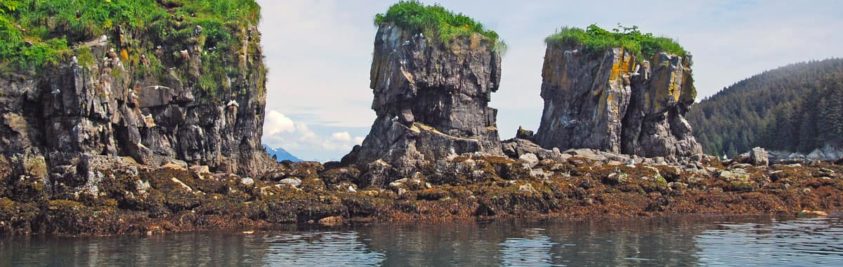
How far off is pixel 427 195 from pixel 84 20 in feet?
68.0

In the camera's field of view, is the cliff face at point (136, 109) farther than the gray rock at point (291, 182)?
No

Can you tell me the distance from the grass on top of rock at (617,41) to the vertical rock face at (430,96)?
796 centimetres

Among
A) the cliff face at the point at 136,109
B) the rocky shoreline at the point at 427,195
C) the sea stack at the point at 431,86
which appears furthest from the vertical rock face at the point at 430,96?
the cliff face at the point at 136,109

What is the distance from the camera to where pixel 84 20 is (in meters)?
44.4

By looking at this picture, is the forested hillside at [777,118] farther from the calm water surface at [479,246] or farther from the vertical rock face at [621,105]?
the calm water surface at [479,246]

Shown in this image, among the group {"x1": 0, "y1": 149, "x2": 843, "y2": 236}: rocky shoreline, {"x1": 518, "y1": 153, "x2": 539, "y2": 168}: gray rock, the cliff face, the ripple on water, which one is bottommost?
the ripple on water

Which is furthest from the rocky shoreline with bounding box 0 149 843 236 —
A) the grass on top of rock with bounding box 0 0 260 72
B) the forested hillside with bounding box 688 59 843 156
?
the forested hillside with bounding box 688 59 843 156

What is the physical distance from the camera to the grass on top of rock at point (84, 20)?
41250mm

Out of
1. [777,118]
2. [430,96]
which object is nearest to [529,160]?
[430,96]

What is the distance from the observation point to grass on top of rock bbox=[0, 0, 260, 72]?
4125cm

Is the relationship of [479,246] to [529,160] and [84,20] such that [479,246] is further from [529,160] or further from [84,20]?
[84,20]

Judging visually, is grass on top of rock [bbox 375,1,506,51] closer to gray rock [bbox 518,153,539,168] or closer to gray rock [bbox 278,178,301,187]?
gray rock [bbox 518,153,539,168]

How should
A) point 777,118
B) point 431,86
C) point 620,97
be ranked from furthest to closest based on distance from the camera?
point 777,118
point 620,97
point 431,86

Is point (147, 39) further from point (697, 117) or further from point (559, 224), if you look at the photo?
point (697, 117)
